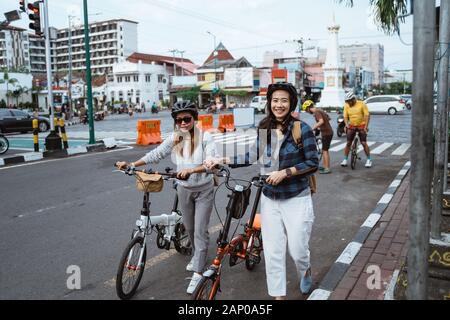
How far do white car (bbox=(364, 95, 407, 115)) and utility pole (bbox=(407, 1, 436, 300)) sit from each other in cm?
3231

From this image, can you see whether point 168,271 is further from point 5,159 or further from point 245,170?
point 5,159

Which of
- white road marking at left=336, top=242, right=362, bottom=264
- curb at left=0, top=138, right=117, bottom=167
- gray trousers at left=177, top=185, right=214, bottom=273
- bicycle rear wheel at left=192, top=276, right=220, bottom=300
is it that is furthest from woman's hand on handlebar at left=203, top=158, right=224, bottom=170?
curb at left=0, top=138, right=117, bottom=167

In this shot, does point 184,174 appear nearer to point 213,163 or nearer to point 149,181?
point 213,163

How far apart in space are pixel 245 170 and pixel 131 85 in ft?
225

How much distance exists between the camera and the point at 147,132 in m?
16.8

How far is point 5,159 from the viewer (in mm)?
12180

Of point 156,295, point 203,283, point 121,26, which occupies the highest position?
point 121,26

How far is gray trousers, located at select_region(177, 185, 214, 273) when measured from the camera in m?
3.83

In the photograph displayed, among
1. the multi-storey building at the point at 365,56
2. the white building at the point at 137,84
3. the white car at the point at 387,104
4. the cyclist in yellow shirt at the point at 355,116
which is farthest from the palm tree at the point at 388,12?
the multi-storey building at the point at 365,56

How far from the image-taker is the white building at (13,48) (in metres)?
100

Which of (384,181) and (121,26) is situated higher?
(121,26)

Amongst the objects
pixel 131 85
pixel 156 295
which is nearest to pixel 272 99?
pixel 156 295

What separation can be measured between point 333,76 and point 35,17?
3395 cm

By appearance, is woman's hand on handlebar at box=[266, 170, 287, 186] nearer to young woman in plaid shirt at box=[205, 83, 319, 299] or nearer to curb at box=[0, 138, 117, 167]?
young woman in plaid shirt at box=[205, 83, 319, 299]
